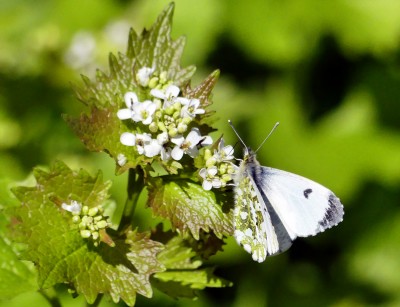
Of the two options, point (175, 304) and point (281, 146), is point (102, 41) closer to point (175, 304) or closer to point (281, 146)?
point (281, 146)

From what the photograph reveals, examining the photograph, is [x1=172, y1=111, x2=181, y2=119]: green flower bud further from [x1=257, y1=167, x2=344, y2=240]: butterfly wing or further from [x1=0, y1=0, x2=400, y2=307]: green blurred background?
[x1=0, y1=0, x2=400, y2=307]: green blurred background

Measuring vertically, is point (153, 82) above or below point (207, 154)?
above

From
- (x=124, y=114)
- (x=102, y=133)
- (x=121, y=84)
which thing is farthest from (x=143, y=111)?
(x=121, y=84)

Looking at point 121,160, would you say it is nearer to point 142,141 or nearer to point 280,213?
point 142,141

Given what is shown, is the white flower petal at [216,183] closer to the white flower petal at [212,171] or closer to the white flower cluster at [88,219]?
the white flower petal at [212,171]

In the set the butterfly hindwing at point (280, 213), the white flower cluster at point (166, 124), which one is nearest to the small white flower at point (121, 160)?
the white flower cluster at point (166, 124)

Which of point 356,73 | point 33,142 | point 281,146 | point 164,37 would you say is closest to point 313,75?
point 356,73

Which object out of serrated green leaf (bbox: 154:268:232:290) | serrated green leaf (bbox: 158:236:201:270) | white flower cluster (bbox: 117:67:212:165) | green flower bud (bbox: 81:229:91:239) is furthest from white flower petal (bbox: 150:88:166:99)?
serrated green leaf (bbox: 154:268:232:290)
